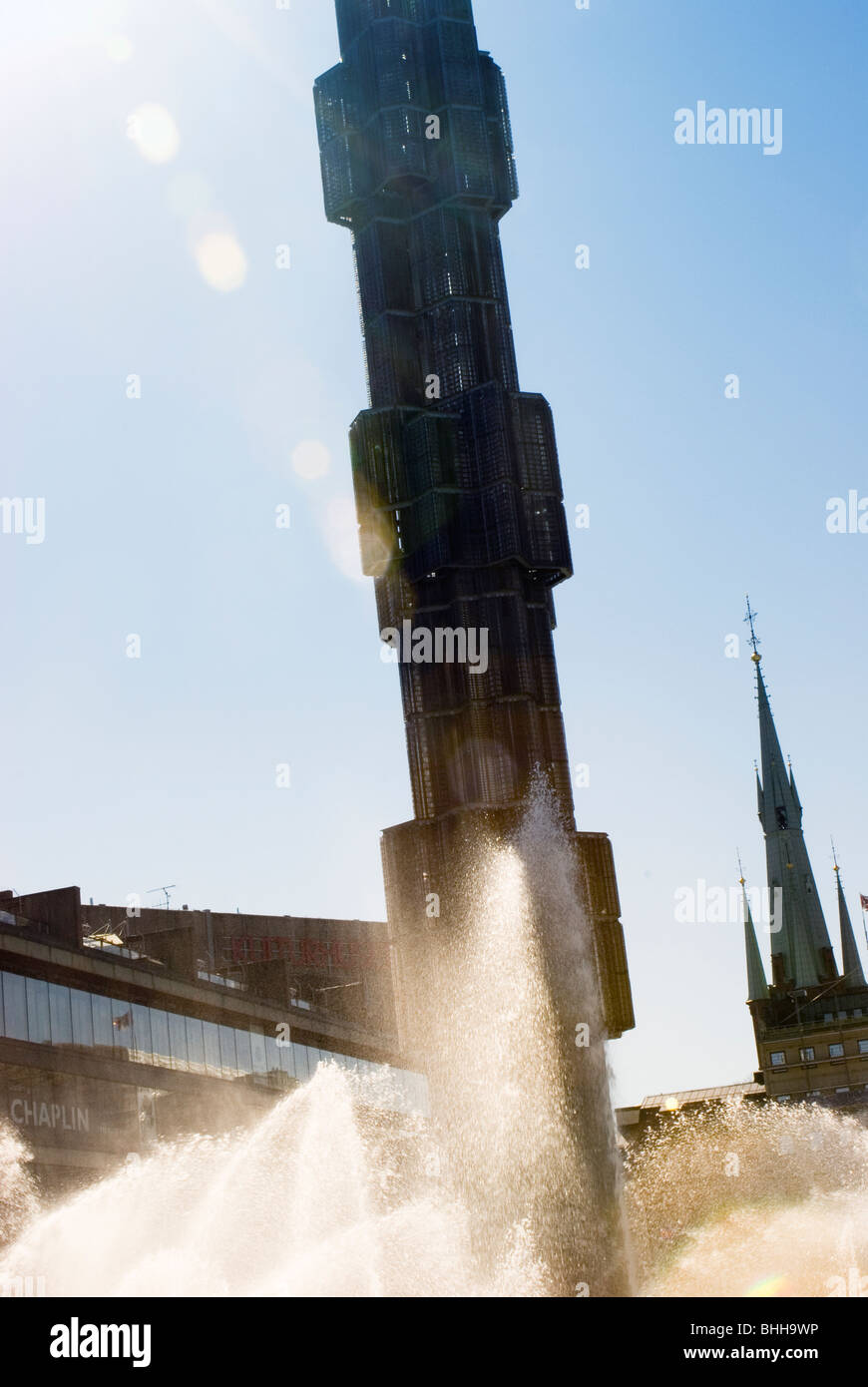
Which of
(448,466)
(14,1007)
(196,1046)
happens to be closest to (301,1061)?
(196,1046)

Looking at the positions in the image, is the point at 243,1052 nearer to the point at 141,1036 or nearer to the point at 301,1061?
the point at 301,1061

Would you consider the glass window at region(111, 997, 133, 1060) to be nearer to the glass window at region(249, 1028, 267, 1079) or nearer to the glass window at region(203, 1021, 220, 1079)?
the glass window at region(203, 1021, 220, 1079)

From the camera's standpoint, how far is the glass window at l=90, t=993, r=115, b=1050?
6512cm

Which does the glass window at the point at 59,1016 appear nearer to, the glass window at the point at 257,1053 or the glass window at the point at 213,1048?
the glass window at the point at 213,1048

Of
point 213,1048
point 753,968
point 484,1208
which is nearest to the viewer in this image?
point 484,1208

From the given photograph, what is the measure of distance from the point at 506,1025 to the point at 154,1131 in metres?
30.5

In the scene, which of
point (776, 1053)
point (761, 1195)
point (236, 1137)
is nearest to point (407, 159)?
point (236, 1137)

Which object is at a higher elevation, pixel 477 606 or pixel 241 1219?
pixel 477 606

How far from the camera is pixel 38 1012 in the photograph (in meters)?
61.1

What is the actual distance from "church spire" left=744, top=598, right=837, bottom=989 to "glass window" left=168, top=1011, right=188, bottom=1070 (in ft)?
407

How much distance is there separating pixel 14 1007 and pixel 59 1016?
354cm

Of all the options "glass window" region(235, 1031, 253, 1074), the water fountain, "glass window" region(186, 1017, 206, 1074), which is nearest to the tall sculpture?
the water fountain

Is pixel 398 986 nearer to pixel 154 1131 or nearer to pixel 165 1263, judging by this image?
pixel 165 1263

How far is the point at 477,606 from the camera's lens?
47906 mm
